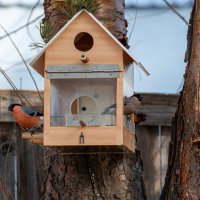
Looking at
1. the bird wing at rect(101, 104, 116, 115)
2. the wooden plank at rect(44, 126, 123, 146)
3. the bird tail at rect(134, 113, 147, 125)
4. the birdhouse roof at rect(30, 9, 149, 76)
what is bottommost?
the bird tail at rect(134, 113, 147, 125)

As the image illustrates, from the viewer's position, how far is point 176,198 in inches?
132

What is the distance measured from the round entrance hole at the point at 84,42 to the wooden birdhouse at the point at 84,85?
0.25 feet

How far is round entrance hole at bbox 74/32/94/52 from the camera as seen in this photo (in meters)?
3.25

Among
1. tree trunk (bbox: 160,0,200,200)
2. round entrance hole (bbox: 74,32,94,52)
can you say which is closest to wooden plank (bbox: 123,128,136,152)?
tree trunk (bbox: 160,0,200,200)

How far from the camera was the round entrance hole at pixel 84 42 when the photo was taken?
3252 mm

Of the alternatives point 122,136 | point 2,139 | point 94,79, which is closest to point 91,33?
point 94,79

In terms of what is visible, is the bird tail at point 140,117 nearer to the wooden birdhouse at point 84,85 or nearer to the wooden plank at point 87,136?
the wooden birdhouse at point 84,85

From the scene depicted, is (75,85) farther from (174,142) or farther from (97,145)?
(174,142)

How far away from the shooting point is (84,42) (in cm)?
327

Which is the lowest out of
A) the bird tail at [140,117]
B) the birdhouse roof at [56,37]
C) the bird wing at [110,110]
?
the bird tail at [140,117]

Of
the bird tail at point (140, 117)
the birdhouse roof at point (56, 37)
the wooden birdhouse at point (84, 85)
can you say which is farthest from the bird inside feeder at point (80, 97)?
the bird tail at point (140, 117)

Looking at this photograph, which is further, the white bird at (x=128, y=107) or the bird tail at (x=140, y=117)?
the bird tail at (x=140, y=117)

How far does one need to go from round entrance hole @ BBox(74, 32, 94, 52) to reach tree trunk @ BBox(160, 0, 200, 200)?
456 mm

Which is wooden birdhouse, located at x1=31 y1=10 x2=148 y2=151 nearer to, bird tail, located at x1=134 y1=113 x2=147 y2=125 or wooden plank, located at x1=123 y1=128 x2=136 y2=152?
wooden plank, located at x1=123 y1=128 x2=136 y2=152
